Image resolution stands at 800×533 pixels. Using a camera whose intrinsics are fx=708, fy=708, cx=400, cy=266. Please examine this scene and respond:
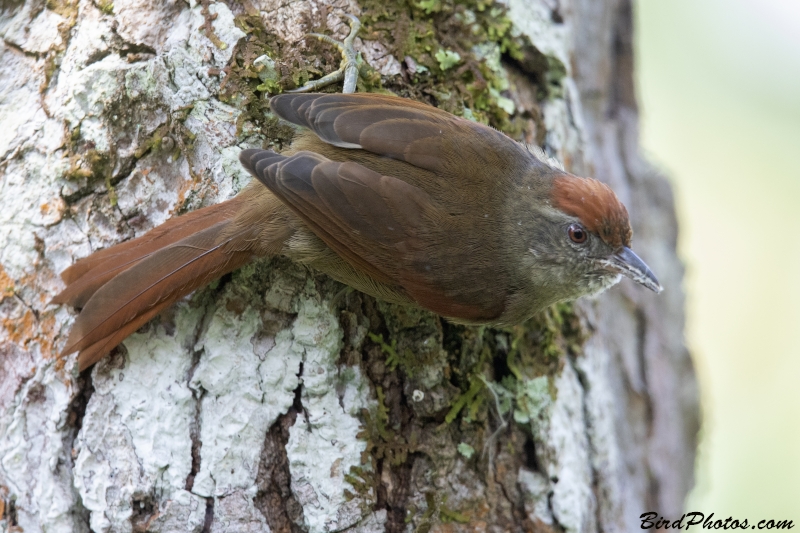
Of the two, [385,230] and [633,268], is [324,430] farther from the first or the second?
[633,268]

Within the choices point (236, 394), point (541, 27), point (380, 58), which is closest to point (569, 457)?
point (236, 394)

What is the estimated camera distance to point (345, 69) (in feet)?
10.7

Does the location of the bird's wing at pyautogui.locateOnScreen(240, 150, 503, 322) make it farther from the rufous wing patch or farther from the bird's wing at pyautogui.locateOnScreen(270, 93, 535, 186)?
the rufous wing patch

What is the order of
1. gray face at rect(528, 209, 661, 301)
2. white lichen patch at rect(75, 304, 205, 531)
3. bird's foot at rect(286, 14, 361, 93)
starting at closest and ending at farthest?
1. white lichen patch at rect(75, 304, 205, 531)
2. bird's foot at rect(286, 14, 361, 93)
3. gray face at rect(528, 209, 661, 301)

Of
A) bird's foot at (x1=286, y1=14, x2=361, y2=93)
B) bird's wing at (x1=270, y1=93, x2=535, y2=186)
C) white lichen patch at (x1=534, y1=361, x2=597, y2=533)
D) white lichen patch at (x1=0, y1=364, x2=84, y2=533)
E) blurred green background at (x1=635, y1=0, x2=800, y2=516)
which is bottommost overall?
blurred green background at (x1=635, y1=0, x2=800, y2=516)

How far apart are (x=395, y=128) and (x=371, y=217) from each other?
410 mm

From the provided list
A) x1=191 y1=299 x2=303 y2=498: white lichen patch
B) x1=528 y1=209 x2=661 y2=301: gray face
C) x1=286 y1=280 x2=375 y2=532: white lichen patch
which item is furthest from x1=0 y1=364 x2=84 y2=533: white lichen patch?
x1=528 y1=209 x2=661 y2=301: gray face

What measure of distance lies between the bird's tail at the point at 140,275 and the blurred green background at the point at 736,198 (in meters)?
5.55

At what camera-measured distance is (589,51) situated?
15.5ft

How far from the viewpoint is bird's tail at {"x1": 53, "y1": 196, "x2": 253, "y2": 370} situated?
2.90 m

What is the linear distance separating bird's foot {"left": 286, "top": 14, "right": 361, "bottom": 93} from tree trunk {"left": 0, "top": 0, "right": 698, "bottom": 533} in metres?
0.06

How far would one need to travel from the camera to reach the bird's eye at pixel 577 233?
3336 mm

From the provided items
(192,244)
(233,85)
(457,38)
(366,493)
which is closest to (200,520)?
(366,493)

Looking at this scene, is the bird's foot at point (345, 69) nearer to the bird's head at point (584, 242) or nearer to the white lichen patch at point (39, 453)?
the bird's head at point (584, 242)
